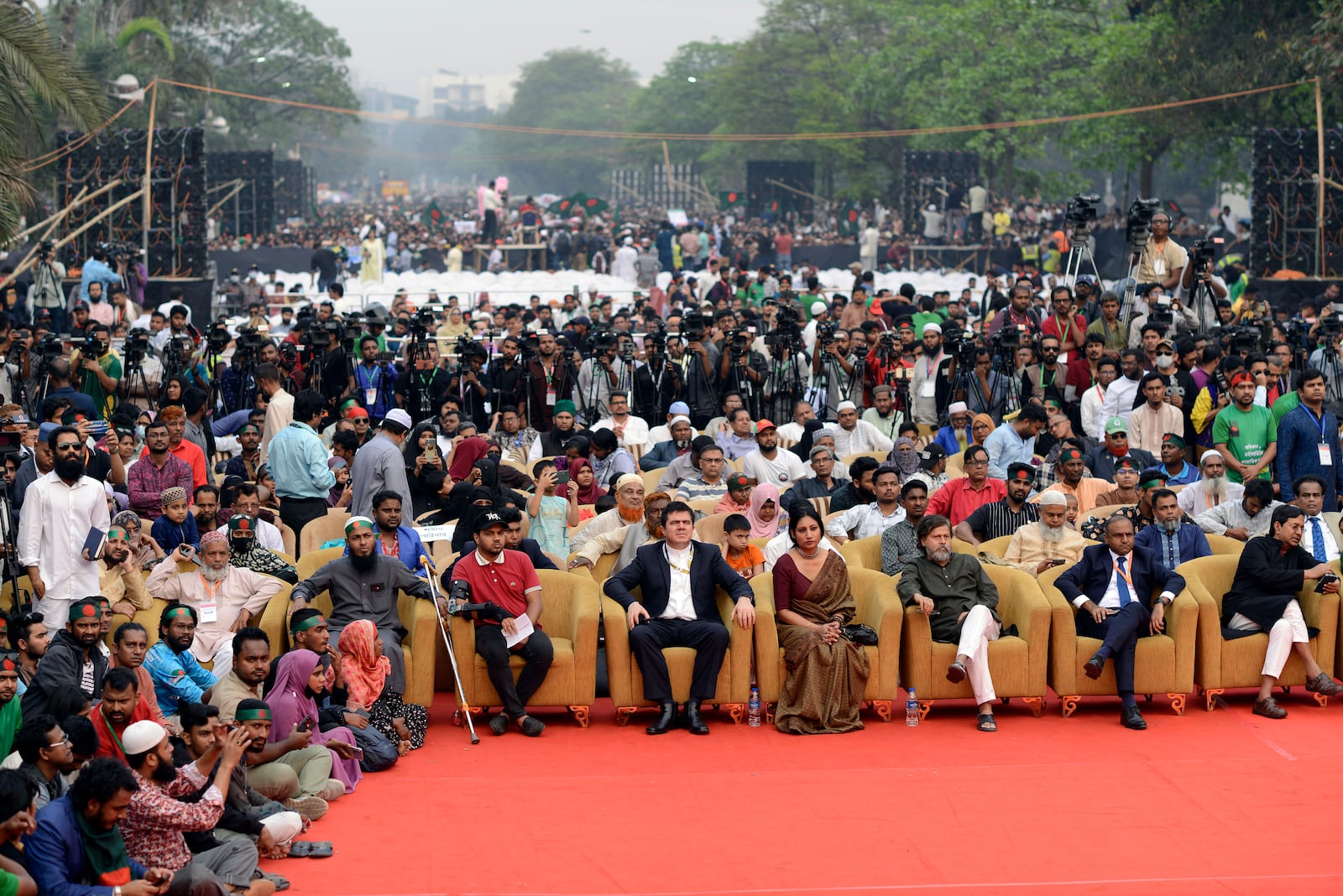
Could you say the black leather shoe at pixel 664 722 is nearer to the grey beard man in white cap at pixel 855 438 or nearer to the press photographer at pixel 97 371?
the grey beard man in white cap at pixel 855 438

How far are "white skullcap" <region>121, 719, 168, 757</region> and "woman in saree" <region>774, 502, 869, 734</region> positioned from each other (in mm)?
3156

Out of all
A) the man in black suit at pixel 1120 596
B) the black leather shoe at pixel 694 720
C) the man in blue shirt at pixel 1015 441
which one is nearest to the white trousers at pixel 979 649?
the man in black suit at pixel 1120 596

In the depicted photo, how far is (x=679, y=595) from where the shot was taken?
27.9 ft

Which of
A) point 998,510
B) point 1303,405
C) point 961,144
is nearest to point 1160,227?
point 1303,405

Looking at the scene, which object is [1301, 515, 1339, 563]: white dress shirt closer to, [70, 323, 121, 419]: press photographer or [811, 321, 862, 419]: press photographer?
[811, 321, 862, 419]: press photographer

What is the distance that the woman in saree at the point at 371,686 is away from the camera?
7.96 meters

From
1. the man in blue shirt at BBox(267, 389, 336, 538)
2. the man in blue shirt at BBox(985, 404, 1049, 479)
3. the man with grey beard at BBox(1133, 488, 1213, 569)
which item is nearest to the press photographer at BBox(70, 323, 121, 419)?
the man in blue shirt at BBox(267, 389, 336, 538)

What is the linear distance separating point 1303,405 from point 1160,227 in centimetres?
331

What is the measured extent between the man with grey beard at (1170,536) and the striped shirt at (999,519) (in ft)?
2.32

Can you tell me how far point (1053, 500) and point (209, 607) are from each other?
4216 mm

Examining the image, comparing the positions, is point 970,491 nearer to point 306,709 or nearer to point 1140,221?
point 306,709

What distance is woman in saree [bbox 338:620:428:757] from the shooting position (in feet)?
26.1

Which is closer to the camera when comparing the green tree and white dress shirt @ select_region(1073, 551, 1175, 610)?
white dress shirt @ select_region(1073, 551, 1175, 610)

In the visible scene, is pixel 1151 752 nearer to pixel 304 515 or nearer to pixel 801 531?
pixel 801 531
